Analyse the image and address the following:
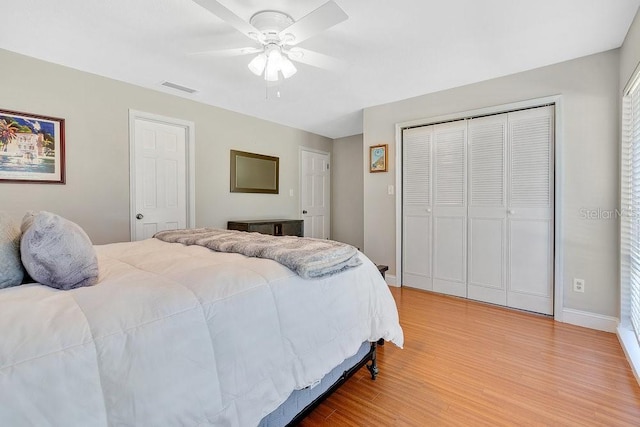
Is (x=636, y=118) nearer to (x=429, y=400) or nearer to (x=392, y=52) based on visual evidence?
(x=392, y=52)

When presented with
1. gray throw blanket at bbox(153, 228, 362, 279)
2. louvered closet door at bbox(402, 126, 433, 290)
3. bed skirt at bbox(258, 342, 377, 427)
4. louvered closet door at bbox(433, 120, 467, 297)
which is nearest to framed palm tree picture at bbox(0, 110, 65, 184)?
gray throw blanket at bbox(153, 228, 362, 279)

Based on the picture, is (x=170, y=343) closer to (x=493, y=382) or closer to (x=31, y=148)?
(x=493, y=382)

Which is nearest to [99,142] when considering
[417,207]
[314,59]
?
[314,59]

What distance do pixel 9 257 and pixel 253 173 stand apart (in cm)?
332


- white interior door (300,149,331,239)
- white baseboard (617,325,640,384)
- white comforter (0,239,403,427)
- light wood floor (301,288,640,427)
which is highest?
white interior door (300,149,331,239)

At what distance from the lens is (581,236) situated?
2600mm

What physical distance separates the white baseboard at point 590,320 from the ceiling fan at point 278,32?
299cm

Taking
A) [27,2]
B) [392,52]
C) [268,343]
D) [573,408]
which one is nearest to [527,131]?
[392,52]

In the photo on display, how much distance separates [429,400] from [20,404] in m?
1.66

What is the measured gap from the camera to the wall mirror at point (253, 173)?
4051 millimetres

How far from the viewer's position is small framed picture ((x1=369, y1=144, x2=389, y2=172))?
3.83m

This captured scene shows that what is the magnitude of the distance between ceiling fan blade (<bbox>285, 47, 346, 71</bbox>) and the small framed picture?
4.45 ft

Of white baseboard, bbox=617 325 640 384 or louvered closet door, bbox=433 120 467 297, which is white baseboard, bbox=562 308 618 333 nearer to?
white baseboard, bbox=617 325 640 384

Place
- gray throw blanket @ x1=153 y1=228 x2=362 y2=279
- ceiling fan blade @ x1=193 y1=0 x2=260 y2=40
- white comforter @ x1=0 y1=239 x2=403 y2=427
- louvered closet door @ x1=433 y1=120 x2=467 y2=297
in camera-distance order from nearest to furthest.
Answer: white comforter @ x1=0 y1=239 x2=403 y2=427, gray throw blanket @ x1=153 y1=228 x2=362 y2=279, ceiling fan blade @ x1=193 y1=0 x2=260 y2=40, louvered closet door @ x1=433 y1=120 x2=467 y2=297
